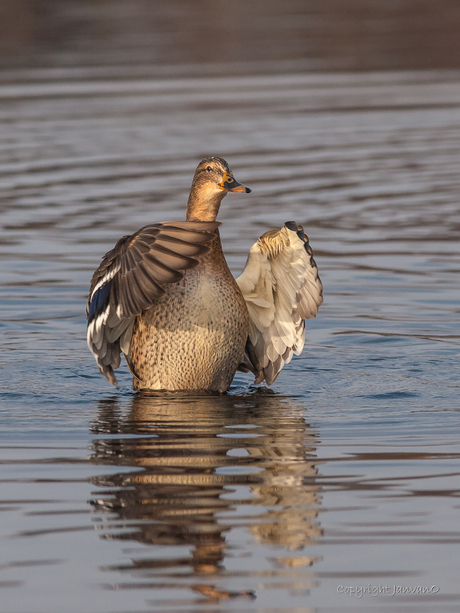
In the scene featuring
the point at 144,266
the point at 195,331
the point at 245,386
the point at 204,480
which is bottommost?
the point at 204,480

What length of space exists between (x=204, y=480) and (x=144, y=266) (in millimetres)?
1489

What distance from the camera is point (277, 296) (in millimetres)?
8836

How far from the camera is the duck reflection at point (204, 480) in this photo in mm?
5434

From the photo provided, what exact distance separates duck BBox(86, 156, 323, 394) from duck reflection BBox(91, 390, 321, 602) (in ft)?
0.82

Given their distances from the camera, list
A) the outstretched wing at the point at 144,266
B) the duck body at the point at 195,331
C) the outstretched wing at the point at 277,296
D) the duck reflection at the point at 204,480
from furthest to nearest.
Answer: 1. the outstretched wing at the point at 277,296
2. the duck body at the point at 195,331
3. the outstretched wing at the point at 144,266
4. the duck reflection at the point at 204,480

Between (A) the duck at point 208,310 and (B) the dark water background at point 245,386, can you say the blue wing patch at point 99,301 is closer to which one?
(A) the duck at point 208,310

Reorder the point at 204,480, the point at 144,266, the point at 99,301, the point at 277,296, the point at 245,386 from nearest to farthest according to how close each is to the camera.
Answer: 1. the point at 204,480
2. the point at 144,266
3. the point at 99,301
4. the point at 277,296
5. the point at 245,386

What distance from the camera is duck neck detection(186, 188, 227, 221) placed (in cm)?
827

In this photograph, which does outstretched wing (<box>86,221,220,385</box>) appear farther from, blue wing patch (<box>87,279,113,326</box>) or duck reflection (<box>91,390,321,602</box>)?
duck reflection (<box>91,390,321,602</box>)

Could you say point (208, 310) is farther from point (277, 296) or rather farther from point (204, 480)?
point (204, 480)

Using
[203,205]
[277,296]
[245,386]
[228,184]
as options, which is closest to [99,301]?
[203,205]

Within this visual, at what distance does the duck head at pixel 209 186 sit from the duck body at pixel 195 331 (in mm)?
171

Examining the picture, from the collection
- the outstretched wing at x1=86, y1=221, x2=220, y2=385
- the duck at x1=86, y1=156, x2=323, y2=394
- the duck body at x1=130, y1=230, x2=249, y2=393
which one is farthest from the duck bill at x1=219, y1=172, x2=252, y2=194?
the outstretched wing at x1=86, y1=221, x2=220, y2=385

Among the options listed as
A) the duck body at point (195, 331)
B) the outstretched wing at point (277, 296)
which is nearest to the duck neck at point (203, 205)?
the duck body at point (195, 331)
